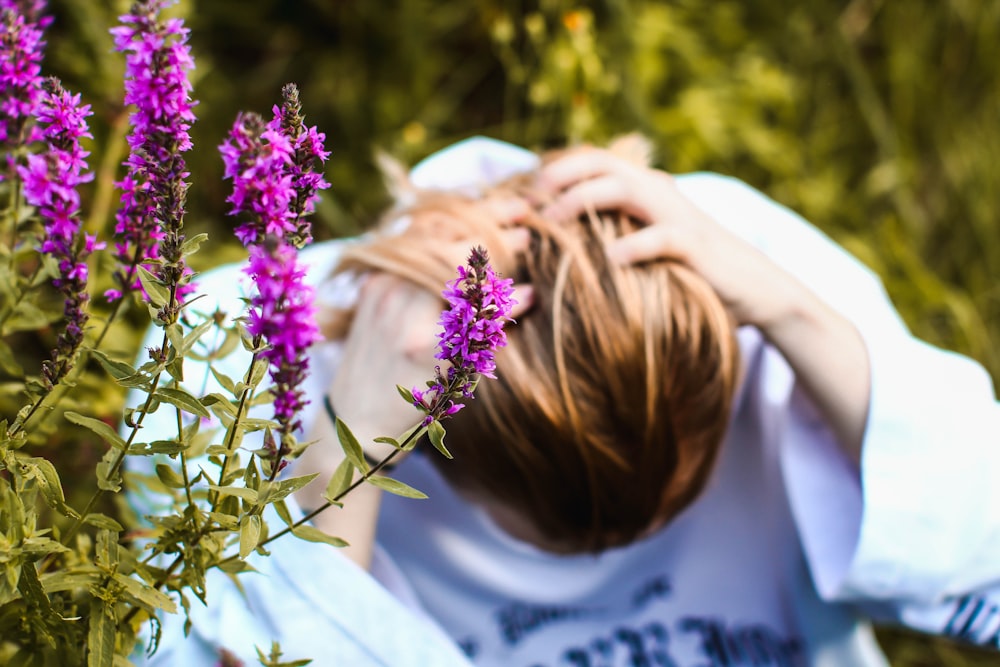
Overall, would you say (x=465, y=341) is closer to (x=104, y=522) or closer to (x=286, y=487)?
(x=286, y=487)

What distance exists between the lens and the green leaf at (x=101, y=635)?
0.46 m

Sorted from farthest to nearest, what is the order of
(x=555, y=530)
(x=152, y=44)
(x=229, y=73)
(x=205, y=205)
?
(x=229, y=73) < (x=205, y=205) < (x=555, y=530) < (x=152, y=44)

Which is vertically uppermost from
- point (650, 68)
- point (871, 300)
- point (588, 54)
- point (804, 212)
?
point (650, 68)

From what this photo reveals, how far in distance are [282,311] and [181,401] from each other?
0.30 ft

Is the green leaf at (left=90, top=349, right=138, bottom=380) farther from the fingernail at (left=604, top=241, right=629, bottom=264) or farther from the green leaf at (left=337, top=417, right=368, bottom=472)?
the fingernail at (left=604, top=241, right=629, bottom=264)

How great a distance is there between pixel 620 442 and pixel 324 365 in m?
0.36

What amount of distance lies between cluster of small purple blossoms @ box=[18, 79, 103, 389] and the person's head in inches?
14.6

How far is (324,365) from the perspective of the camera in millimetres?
984

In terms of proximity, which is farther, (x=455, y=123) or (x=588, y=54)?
(x=455, y=123)

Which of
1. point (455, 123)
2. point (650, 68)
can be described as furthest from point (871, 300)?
point (455, 123)

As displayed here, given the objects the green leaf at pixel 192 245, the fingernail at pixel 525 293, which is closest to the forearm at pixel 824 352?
the fingernail at pixel 525 293

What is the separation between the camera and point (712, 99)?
1681 mm

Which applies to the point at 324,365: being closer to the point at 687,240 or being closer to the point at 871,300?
the point at 687,240

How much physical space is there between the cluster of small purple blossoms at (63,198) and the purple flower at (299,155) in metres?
0.11
